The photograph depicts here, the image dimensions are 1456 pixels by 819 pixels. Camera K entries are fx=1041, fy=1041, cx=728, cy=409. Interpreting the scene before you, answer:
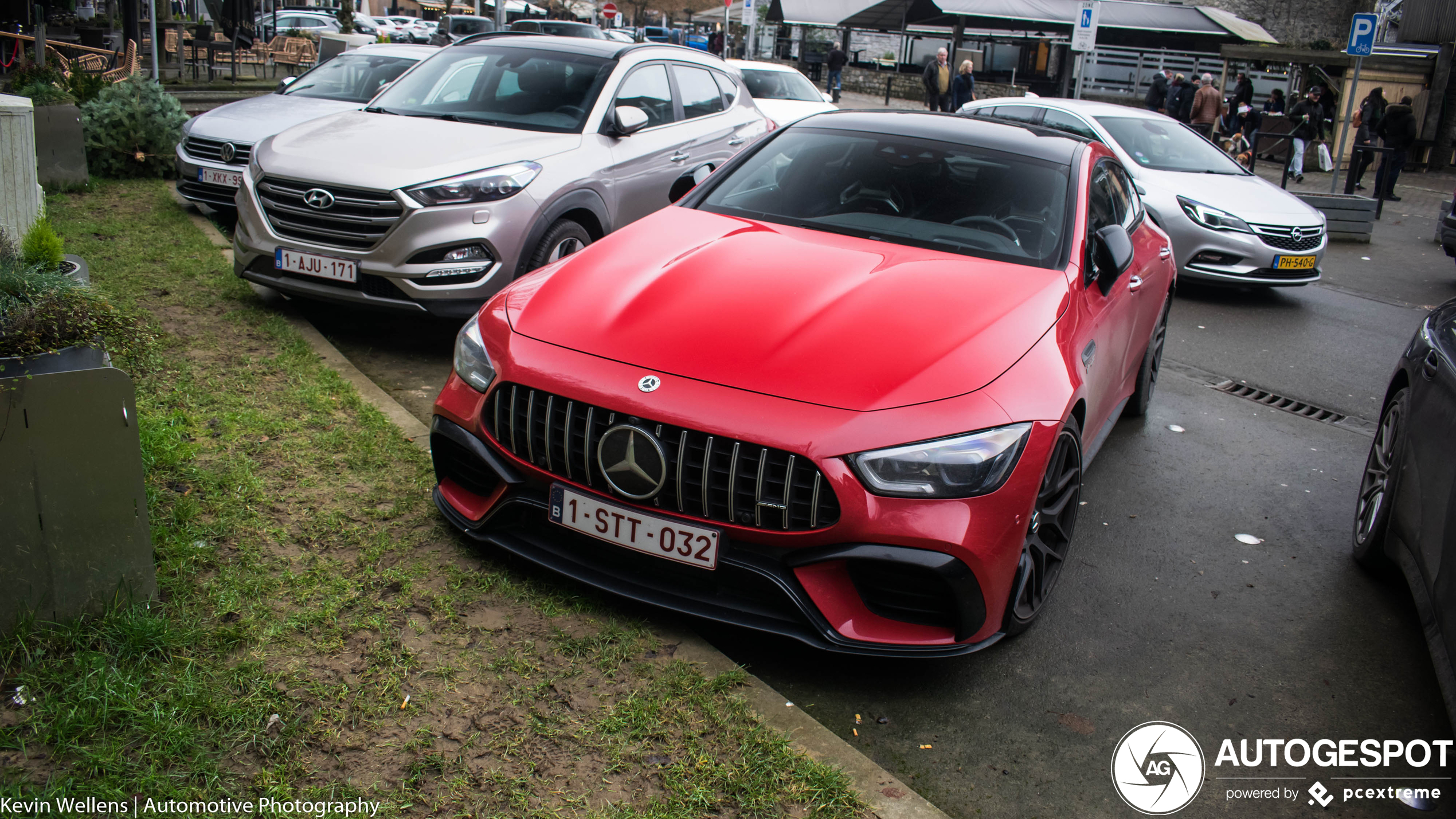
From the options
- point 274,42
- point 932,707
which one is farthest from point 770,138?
point 274,42

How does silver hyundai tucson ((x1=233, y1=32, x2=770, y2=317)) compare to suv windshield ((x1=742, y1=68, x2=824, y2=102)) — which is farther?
suv windshield ((x1=742, y1=68, x2=824, y2=102))

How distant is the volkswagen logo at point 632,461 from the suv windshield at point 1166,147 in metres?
8.71

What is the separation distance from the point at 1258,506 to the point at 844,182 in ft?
8.44

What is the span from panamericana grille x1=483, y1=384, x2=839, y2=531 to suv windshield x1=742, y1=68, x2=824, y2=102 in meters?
13.8

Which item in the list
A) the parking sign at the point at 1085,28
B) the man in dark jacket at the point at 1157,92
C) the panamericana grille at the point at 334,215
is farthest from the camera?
the man in dark jacket at the point at 1157,92

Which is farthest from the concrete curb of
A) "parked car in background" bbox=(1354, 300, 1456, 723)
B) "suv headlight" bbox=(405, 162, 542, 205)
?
"suv headlight" bbox=(405, 162, 542, 205)

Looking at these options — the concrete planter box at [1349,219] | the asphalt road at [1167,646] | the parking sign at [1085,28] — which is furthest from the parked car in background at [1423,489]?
the parking sign at [1085,28]

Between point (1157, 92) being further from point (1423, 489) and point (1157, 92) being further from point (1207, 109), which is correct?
point (1423, 489)

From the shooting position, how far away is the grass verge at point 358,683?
2488mm

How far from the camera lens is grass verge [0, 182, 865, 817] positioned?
8.16 feet

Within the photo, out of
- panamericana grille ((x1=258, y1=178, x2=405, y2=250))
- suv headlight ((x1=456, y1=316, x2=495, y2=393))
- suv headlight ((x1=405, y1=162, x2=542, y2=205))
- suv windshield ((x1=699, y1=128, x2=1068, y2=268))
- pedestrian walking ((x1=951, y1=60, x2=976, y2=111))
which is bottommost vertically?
suv headlight ((x1=456, y1=316, x2=495, y2=393))

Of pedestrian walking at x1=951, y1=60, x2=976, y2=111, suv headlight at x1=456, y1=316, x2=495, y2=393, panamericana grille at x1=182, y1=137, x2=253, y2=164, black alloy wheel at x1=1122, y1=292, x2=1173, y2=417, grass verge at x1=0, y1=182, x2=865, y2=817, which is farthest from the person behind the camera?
pedestrian walking at x1=951, y1=60, x2=976, y2=111

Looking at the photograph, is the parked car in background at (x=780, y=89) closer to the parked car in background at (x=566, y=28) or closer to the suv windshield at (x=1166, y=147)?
the parked car in background at (x=566, y=28)

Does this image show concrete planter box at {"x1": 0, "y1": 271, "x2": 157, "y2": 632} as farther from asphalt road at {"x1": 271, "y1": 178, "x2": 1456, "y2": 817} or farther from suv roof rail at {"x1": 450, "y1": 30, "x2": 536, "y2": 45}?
suv roof rail at {"x1": 450, "y1": 30, "x2": 536, "y2": 45}
